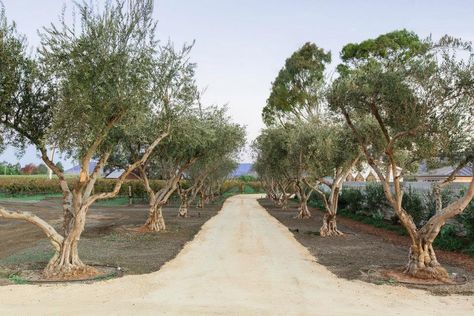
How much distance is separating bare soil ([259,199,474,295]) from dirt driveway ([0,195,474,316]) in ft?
2.12

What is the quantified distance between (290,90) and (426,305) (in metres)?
36.3

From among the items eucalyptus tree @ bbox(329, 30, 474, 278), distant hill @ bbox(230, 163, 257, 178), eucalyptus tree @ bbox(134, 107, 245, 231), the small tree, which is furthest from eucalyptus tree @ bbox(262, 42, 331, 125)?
the small tree

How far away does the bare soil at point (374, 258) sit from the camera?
12.8 metres

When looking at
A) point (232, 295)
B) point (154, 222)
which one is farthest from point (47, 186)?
point (232, 295)

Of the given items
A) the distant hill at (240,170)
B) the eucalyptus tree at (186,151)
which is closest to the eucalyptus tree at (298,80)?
the eucalyptus tree at (186,151)

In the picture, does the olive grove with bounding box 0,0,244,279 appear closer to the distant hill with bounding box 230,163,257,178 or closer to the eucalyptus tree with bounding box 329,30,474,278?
the eucalyptus tree with bounding box 329,30,474,278

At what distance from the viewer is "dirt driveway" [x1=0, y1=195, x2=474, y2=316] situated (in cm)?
984

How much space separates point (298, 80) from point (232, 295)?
118 feet

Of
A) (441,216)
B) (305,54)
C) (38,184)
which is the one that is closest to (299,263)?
(441,216)

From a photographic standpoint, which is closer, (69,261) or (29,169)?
(69,261)

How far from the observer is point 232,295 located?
11141 mm

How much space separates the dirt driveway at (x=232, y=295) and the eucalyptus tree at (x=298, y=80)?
2944 centimetres

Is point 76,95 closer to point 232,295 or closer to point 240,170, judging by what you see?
point 232,295

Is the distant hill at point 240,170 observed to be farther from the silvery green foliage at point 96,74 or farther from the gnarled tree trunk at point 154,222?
the silvery green foliage at point 96,74
